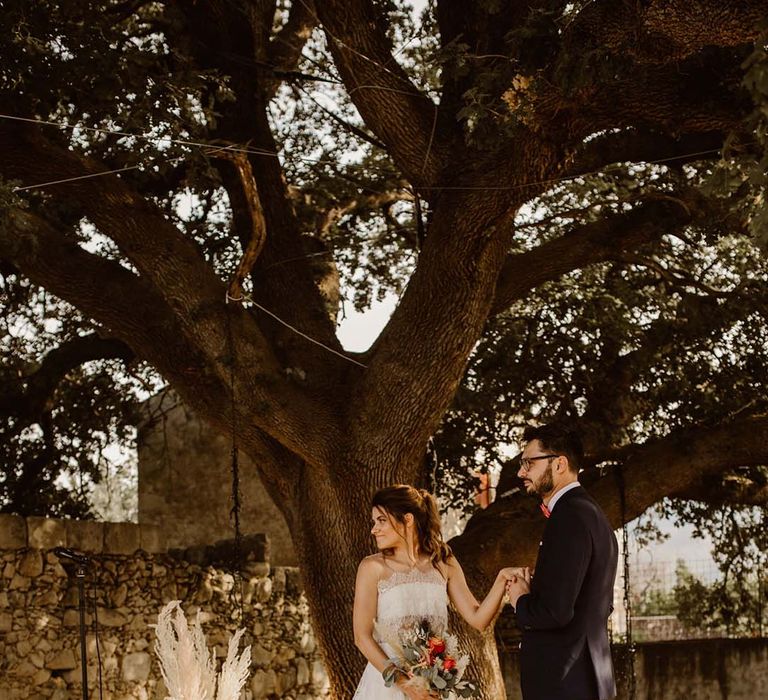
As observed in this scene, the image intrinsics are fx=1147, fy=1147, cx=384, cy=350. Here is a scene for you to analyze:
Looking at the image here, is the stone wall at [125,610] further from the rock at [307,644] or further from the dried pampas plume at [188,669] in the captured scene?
the dried pampas plume at [188,669]

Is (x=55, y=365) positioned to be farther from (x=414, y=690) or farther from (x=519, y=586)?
(x=519, y=586)

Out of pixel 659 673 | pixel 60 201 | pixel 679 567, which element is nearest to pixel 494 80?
pixel 60 201

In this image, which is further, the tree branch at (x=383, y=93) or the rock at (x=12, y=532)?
the rock at (x=12, y=532)

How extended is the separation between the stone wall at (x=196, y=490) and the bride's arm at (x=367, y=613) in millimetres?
11290

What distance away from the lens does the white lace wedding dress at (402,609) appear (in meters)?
5.20

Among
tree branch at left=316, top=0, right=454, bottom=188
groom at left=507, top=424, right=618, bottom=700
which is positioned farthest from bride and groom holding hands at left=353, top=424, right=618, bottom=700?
tree branch at left=316, top=0, right=454, bottom=188

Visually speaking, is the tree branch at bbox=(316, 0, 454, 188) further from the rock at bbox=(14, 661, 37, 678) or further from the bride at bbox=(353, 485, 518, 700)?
the rock at bbox=(14, 661, 37, 678)

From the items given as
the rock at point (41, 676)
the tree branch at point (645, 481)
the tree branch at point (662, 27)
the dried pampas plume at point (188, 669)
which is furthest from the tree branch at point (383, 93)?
the rock at point (41, 676)

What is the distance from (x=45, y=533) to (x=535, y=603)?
20.6 feet

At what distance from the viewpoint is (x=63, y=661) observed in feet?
31.3

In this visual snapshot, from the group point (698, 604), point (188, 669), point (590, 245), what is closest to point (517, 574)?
point (188, 669)

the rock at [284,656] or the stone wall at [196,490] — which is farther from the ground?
the stone wall at [196,490]

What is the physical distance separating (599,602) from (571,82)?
10.2 feet

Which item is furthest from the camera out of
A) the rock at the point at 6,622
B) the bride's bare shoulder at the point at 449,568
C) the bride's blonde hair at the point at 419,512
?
the rock at the point at 6,622
